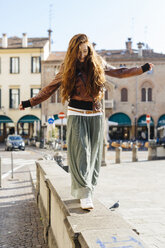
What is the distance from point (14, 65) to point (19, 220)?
3425cm

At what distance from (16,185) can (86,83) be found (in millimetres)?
7062

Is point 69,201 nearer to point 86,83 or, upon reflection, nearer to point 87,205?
point 87,205

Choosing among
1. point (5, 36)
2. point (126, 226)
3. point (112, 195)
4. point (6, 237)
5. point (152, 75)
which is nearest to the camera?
point (126, 226)

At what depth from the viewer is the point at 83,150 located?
2.98 metres

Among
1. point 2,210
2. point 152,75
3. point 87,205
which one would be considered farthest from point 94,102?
point 152,75

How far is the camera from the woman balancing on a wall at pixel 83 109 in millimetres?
2990

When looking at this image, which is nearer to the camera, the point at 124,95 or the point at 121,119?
the point at 121,119

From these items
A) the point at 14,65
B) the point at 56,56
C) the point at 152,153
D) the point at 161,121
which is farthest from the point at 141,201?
the point at 56,56

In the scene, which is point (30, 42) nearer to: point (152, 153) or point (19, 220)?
point (152, 153)

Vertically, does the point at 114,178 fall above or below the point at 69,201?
below

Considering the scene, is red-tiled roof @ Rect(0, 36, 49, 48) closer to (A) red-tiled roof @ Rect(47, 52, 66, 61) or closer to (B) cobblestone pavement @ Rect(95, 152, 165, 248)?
(A) red-tiled roof @ Rect(47, 52, 66, 61)

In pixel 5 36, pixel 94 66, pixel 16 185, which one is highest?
pixel 5 36

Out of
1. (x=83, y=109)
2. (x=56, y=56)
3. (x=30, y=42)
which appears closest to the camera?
(x=83, y=109)

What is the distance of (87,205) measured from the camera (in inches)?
113
